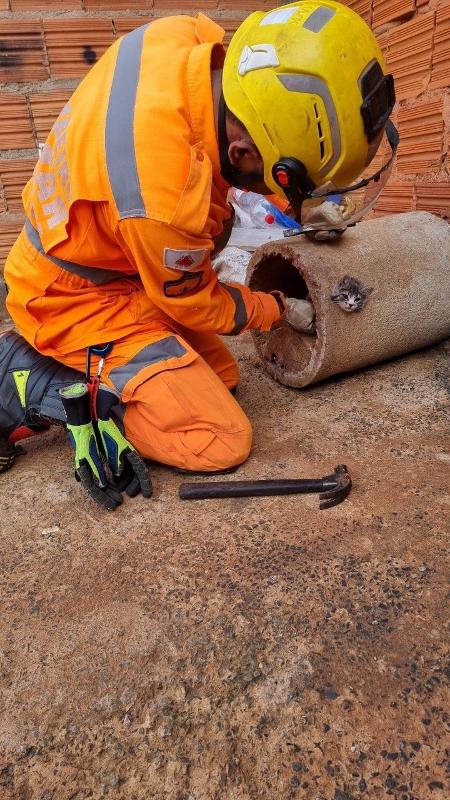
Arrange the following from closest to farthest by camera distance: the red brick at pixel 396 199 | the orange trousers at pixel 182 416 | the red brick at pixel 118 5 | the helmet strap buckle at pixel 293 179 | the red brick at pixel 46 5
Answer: the helmet strap buckle at pixel 293 179
the orange trousers at pixel 182 416
the red brick at pixel 396 199
the red brick at pixel 46 5
the red brick at pixel 118 5

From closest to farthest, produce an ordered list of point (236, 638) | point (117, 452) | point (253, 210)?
point (236, 638)
point (117, 452)
point (253, 210)

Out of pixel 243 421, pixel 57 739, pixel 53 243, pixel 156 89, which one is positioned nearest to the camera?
pixel 57 739

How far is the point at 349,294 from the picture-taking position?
7.39 ft

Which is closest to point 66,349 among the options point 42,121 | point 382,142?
point 382,142

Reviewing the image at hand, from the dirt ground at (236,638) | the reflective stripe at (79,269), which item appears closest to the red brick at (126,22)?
the reflective stripe at (79,269)

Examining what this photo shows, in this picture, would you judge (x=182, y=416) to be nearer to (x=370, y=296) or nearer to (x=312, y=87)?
(x=370, y=296)

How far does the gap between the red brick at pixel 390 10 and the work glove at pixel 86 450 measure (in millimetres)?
2532

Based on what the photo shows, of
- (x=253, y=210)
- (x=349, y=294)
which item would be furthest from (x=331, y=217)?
(x=253, y=210)

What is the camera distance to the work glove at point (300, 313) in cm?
236

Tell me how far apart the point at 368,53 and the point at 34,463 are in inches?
72.1

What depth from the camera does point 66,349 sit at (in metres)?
2.05

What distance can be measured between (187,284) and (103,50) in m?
2.64

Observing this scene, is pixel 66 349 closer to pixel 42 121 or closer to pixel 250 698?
pixel 250 698

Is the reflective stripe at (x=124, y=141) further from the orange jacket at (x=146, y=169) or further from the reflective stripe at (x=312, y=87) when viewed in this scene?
the reflective stripe at (x=312, y=87)
